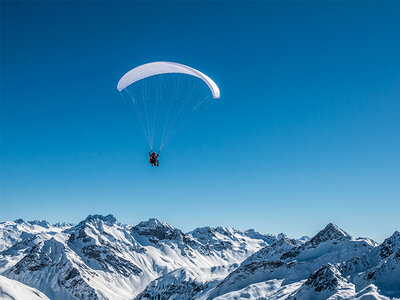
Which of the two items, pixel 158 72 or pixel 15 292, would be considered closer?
pixel 158 72

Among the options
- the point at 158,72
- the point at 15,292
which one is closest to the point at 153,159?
the point at 158,72

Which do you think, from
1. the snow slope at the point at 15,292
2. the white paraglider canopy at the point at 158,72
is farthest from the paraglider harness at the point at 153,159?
the snow slope at the point at 15,292

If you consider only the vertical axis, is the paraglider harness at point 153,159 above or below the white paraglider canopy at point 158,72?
below

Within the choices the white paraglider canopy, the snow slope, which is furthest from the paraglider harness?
the snow slope

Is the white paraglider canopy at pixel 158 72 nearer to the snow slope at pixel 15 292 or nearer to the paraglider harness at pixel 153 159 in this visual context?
the paraglider harness at pixel 153 159

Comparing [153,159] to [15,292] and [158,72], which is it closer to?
[158,72]

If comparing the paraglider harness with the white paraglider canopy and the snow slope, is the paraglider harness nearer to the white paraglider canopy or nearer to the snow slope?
the white paraglider canopy

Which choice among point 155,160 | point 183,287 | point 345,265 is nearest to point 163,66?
point 155,160

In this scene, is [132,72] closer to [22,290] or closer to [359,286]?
[359,286]
